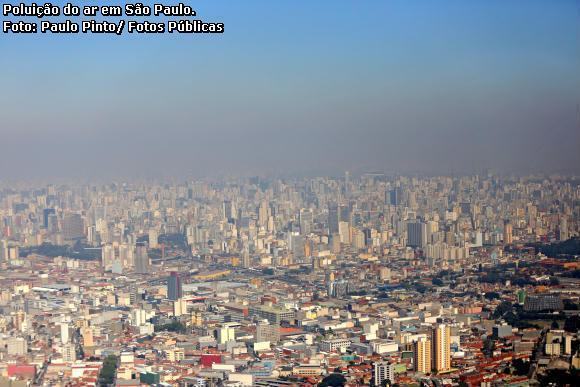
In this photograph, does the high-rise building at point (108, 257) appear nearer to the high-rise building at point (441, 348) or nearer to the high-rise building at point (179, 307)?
the high-rise building at point (179, 307)

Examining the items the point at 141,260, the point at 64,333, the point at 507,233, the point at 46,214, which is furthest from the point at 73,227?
the point at 507,233

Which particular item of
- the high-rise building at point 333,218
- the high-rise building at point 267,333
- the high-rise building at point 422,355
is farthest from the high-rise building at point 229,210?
the high-rise building at point 422,355

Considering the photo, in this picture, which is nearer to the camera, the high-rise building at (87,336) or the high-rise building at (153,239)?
the high-rise building at (87,336)

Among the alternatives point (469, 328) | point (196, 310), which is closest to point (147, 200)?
point (196, 310)

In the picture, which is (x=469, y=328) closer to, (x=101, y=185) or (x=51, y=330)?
(x=51, y=330)

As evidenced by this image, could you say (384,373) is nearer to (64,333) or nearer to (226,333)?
(226,333)

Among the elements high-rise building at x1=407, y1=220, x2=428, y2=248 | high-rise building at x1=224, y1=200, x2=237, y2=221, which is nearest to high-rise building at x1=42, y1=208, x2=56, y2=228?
→ high-rise building at x1=224, y1=200, x2=237, y2=221
